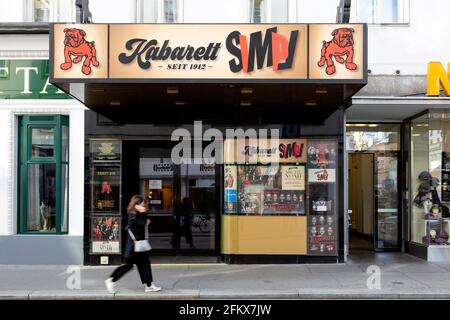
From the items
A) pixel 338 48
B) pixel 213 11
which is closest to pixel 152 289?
pixel 338 48

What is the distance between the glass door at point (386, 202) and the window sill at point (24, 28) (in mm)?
8361

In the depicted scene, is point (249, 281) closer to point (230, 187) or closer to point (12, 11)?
point (230, 187)

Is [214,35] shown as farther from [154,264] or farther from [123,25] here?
[154,264]

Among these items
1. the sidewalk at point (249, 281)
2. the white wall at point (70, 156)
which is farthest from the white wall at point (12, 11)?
the sidewalk at point (249, 281)

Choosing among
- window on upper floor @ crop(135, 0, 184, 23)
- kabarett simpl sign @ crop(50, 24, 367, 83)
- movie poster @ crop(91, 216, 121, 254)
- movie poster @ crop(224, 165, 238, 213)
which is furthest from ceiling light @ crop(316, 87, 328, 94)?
movie poster @ crop(91, 216, 121, 254)

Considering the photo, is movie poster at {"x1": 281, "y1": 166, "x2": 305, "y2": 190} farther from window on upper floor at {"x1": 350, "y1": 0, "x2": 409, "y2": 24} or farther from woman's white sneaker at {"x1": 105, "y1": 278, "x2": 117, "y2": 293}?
woman's white sneaker at {"x1": 105, "y1": 278, "x2": 117, "y2": 293}

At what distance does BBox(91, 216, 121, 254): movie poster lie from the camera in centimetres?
1098

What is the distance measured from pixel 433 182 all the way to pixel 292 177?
3338 mm

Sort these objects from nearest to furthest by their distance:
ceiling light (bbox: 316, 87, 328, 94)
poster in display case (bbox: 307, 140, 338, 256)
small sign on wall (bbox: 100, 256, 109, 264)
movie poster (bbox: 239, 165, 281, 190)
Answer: ceiling light (bbox: 316, 87, 328, 94) < small sign on wall (bbox: 100, 256, 109, 264) < poster in display case (bbox: 307, 140, 338, 256) < movie poster (bbox: 239, 165, 281, 190)

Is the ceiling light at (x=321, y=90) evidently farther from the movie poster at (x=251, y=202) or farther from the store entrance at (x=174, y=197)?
the store entrance at (x=174, y=197)

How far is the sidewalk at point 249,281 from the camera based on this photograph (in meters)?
8.38

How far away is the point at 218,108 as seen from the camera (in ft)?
35.4

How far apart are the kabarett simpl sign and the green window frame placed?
341 centimetres
